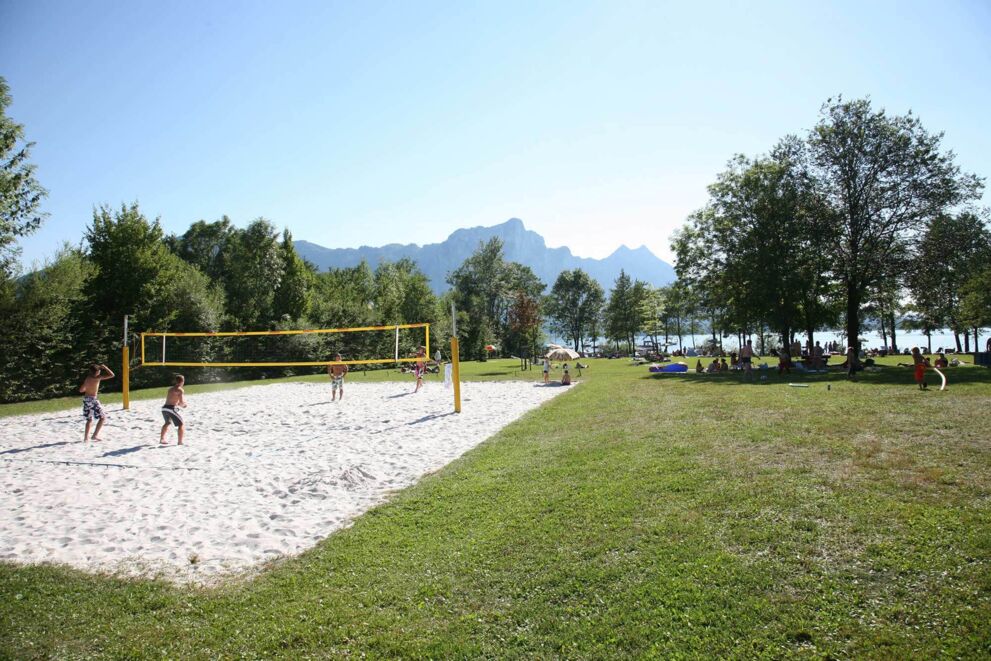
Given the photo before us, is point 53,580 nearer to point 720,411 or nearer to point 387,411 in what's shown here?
point 387,411

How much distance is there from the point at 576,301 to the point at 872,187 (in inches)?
2183

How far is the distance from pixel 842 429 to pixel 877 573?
5746mm

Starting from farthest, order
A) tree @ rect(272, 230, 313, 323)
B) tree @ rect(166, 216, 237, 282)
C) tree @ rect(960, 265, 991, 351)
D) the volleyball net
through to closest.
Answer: tree @ rect(166, 216, 237, 282)
tree @ rect(272, 230, 313, 323)
the volleyball net
tree @ rect(960, 265, 991, 351)

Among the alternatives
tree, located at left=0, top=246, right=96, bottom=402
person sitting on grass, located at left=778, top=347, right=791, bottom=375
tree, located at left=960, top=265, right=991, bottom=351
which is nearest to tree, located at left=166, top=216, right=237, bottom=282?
tree, located at left=0, top=246, right=96, bottom=402

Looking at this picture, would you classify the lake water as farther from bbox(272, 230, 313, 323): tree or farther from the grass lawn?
Answer: the grass lawn

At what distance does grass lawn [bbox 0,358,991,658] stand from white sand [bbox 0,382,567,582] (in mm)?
524

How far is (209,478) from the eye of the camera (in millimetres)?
8258

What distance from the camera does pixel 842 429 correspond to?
352 inches

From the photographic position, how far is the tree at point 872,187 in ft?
78.5

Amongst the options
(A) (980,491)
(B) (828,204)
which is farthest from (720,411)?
(B) (828,204)

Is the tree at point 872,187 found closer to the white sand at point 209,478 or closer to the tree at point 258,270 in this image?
the white sand at point 209,478

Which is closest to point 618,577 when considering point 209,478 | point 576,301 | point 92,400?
point 209,478

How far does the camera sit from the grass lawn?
357 cm

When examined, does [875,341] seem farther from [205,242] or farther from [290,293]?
[205,242]
